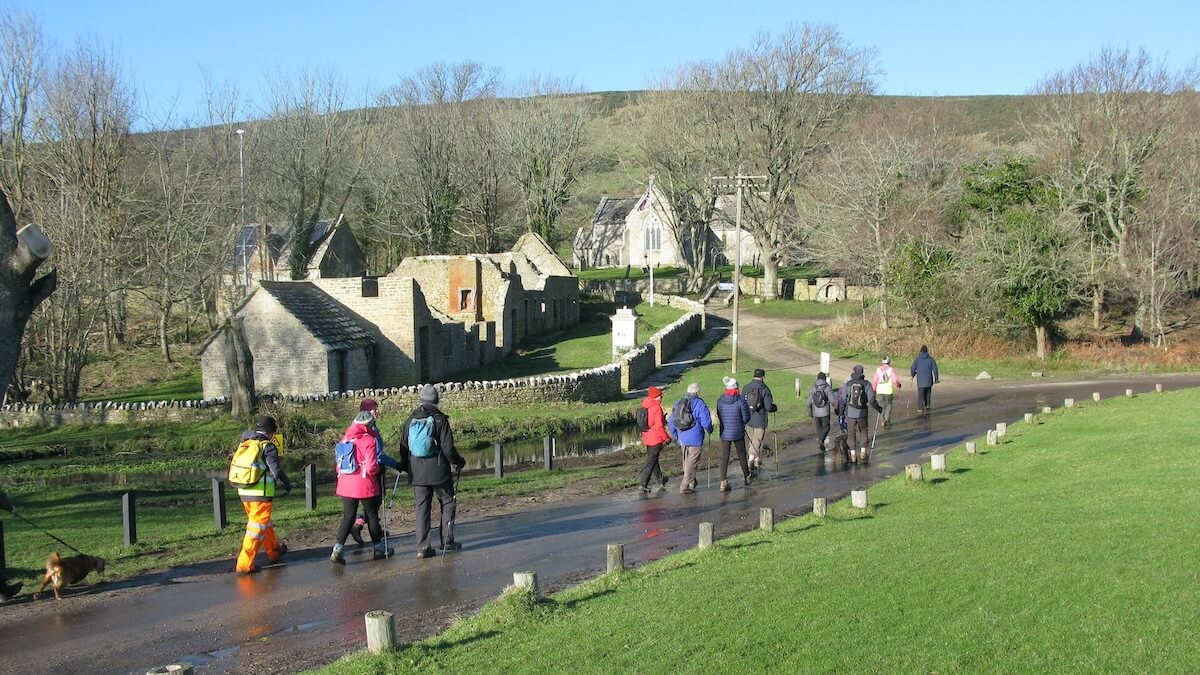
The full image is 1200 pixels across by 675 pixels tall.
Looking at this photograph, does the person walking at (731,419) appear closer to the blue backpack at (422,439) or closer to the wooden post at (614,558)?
the blue backpack at (422,439)

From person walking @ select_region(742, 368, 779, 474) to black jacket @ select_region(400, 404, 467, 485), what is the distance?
24.4ft

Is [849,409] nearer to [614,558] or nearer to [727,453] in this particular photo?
[727,453]

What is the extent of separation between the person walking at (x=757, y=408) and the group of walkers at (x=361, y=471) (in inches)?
298

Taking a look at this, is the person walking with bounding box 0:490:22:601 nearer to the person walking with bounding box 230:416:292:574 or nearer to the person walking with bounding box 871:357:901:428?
the person walking with bounding box 230:416:292:574

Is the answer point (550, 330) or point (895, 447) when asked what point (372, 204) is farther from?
point (895, 447)

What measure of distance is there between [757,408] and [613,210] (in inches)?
3390

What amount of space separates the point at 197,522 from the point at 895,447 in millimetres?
14949

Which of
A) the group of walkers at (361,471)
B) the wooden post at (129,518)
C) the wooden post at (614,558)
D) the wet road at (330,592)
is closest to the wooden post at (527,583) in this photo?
the wet road at (330,592)

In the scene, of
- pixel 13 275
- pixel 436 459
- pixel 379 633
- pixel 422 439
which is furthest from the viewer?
pixel 436 459

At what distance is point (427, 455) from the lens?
41.8 feet

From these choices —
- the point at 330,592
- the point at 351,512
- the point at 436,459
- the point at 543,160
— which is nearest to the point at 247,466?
the point at 351,512

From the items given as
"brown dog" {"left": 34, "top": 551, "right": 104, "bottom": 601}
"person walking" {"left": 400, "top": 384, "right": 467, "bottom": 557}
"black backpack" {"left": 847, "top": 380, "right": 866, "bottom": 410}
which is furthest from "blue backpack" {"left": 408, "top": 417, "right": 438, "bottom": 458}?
"black backpack" {"left": 847, "top": 380, "right": 866, "bottom": 410}

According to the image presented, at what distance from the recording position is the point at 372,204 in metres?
76.4

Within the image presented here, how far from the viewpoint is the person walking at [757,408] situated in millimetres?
19109
